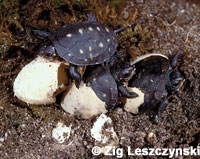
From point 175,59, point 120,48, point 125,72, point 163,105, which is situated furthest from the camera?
point 120,48

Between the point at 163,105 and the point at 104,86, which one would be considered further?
the point at 163,105

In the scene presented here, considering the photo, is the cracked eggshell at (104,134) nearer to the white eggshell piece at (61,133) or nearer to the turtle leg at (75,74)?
the white eggshell piece at (61,133)

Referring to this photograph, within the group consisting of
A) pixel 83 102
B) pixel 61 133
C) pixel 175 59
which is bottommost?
pixel 61 133

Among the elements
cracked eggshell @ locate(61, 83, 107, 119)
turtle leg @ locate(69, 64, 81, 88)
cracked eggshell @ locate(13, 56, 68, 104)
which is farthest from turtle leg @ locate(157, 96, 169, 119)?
cracked eggshell @ locate(13, 56, 68, 104)

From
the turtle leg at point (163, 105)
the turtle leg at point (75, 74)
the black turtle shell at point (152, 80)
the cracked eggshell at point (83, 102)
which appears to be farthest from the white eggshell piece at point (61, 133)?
the turtle leg at point (163, 105)

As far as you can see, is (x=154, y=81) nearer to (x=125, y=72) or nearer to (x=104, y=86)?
(x=125, y=72)

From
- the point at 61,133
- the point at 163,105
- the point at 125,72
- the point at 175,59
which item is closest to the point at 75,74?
the point at 125,72
